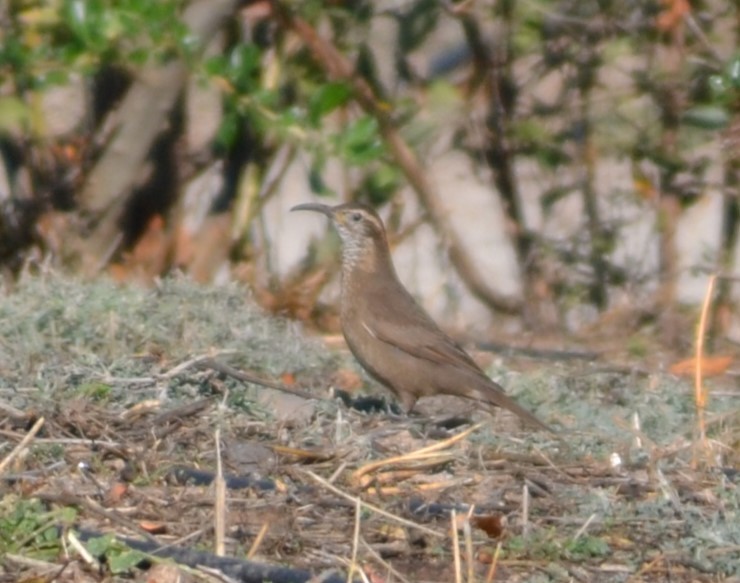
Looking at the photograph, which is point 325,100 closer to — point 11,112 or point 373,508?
point 11,112

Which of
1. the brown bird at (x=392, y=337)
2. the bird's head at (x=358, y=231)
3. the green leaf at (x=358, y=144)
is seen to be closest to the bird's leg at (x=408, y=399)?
the brown bird at (x=392, y=337)

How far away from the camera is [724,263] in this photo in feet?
31.7

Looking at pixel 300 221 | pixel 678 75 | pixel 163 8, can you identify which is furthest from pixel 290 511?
pixel 300 221

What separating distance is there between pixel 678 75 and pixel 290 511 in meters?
5.40

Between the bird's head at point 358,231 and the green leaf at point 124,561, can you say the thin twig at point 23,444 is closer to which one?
the green leaf at point 124,561

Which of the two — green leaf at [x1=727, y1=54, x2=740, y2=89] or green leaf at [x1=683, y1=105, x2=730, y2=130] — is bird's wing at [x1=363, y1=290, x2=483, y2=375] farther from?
green leaf at [x1=683, y1=105, x2=730, y2=130]

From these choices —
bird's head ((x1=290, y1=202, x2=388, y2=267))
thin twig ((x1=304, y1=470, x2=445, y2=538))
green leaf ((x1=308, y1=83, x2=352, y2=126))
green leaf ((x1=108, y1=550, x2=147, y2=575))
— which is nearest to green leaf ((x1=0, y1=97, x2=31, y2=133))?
green leaf ((x1=308, y1=83, x2=352, y2=126))

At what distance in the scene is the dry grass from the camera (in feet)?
14.7

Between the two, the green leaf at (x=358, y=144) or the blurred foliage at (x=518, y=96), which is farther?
the blurred foliage at (x=518, y=96)

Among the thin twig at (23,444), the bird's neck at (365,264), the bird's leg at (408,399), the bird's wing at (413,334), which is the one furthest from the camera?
the bird's neck at (365,264)

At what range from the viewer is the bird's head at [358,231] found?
25.3ft

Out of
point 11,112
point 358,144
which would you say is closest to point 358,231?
point 358,144

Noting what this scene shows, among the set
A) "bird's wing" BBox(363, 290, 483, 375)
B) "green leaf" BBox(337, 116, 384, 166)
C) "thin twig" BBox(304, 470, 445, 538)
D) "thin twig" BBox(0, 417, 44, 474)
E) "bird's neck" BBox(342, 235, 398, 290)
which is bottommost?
"bird's wing" BBox(363, 290, 483, 375)

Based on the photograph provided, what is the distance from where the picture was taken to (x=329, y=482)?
491cm
